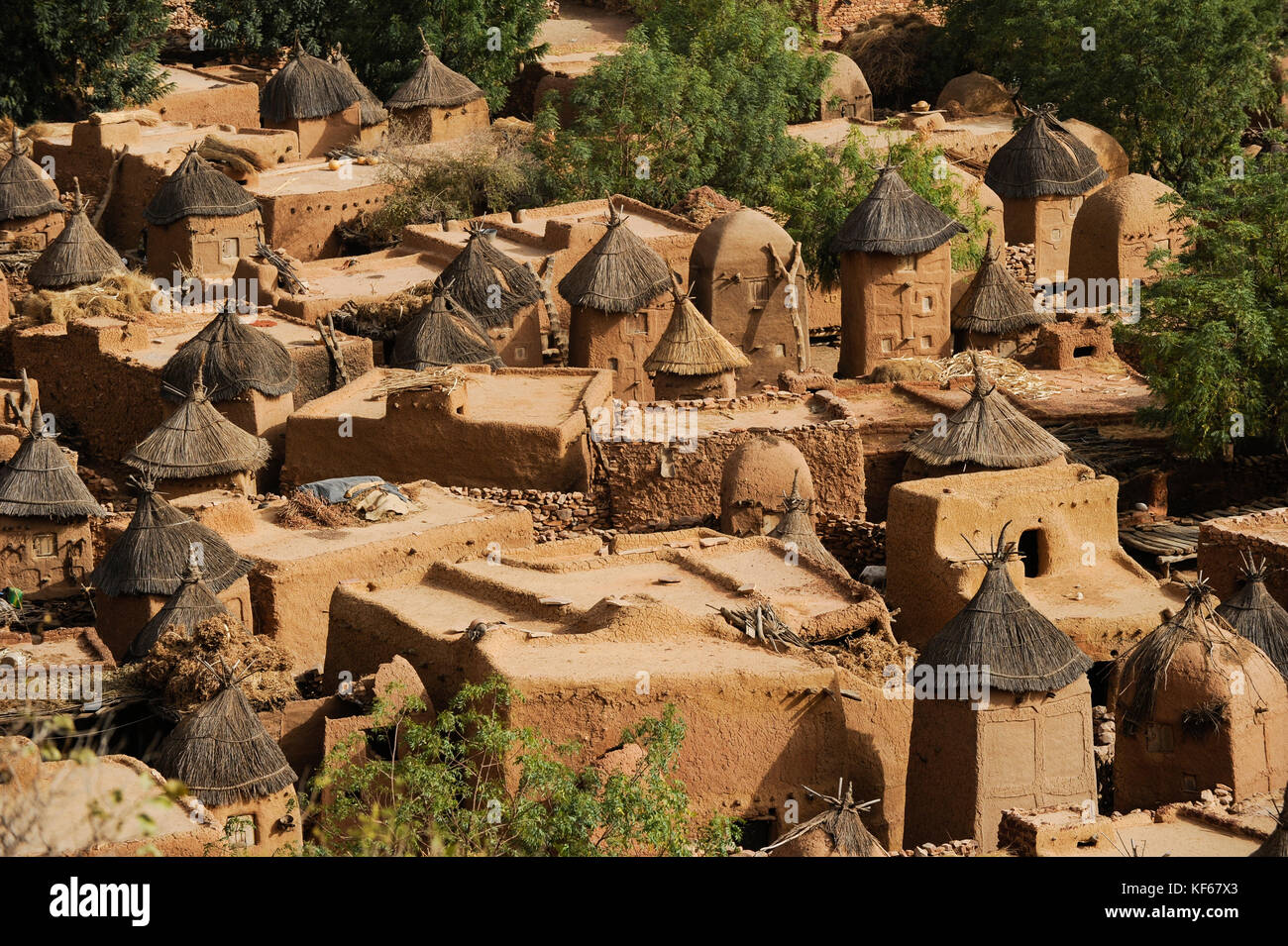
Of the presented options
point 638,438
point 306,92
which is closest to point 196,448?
point 638,438

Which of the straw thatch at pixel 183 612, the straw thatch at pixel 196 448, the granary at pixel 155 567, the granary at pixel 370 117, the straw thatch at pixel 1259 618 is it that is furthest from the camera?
the granary at pixel 370 117

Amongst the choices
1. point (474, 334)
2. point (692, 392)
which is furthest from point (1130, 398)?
point (474, 334)

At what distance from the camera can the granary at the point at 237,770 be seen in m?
24.4

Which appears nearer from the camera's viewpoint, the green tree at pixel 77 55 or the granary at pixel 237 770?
the granary at pixel 237 770

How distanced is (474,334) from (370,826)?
19511mm

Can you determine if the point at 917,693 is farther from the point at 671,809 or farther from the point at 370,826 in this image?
the point at 370,826

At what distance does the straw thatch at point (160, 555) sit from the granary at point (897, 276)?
43.8 feet

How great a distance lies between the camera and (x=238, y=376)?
118 feet

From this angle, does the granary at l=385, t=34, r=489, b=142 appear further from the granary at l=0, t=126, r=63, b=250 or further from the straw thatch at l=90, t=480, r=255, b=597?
the straw thatch at l=90, t=480, r=255, b=597

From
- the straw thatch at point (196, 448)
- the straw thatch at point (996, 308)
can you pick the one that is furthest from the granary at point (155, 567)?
the straw thatch at point (996, 308)

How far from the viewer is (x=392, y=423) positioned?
35062mm

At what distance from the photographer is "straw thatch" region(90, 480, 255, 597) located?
29906 mm

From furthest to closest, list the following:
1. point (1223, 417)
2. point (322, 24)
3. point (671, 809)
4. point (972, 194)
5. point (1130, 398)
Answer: point (322, 24), point (972, 194), point (1130, 398), point (1223, 417), point (671, 809)

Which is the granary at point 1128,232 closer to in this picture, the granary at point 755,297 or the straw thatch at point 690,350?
the granary at point 755,297
